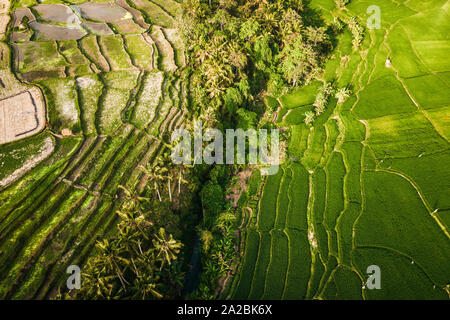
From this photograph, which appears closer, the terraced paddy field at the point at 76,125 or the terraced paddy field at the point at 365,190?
the terraced paddy field at the point at 365,190

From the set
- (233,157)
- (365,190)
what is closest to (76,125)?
(233,157)

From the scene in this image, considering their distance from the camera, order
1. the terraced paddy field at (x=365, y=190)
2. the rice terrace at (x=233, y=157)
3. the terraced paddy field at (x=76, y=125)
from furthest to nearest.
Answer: the terraced paddy field at (x=76, y=125) → the rice terrace at (x=233, y=157) → the terraced paddy field at (x=365, y=190)

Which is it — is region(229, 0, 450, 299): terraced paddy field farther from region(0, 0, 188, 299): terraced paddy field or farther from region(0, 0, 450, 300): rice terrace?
region(0, 0, 188, 299): terraced paddy field

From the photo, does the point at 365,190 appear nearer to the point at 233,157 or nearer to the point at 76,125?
the point at 233,157

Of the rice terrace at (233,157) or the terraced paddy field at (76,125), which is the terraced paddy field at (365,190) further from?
the terraced paddy field at (76,125)

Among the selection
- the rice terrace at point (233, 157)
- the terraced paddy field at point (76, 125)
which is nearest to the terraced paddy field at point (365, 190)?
the rice terrace at point (233, 157)

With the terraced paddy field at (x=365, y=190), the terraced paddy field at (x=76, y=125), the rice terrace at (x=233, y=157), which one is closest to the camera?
the terraced paddy field at (x=365, y=190)
